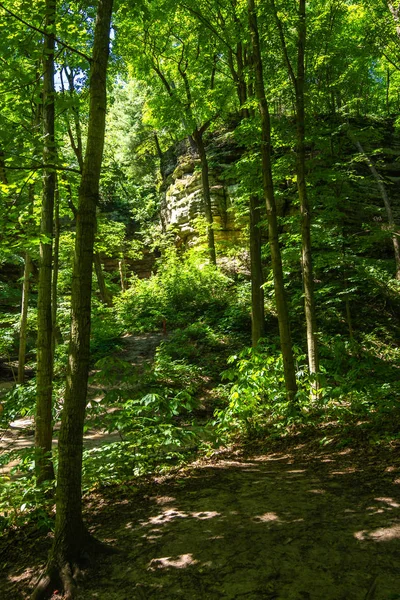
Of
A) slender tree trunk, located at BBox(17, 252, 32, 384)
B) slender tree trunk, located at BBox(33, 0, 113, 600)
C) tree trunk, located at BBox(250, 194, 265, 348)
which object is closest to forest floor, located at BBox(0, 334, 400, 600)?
slender tree trunk, located at BBox(33, 0, 113, 600)

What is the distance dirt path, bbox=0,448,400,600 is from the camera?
8.21ft

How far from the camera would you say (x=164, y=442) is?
4781 millimetres

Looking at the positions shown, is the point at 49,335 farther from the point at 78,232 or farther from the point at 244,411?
the point at 244,411

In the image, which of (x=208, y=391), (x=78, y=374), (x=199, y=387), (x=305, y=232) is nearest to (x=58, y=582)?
(x=78, y=374)

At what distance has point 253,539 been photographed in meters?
3.07

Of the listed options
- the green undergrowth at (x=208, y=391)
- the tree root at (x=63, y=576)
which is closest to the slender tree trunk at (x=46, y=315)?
the green undergrowth at (x=208, y=391)

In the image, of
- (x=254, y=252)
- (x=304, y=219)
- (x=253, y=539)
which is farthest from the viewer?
(x=254, y=252)

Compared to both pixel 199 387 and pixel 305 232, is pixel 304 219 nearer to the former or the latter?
pixel 305 232

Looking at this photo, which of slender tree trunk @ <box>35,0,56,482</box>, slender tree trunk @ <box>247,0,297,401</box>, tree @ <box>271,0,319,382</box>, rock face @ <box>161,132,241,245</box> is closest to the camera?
slender tree trunk @ <box>35,0,56,482</box>

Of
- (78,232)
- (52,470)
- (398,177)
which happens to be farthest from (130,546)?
(398,177)

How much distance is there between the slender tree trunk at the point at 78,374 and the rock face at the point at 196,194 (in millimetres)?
15512

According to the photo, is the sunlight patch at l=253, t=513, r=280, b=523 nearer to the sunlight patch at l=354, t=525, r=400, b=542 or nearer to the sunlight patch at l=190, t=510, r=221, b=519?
the sunlight patch at l=190, t=510, r=221, b=519

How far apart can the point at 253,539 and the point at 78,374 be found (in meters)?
1.94

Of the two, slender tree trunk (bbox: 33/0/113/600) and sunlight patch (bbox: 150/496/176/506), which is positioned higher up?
slender tree trunk (bbox: 33/0/113/600)
